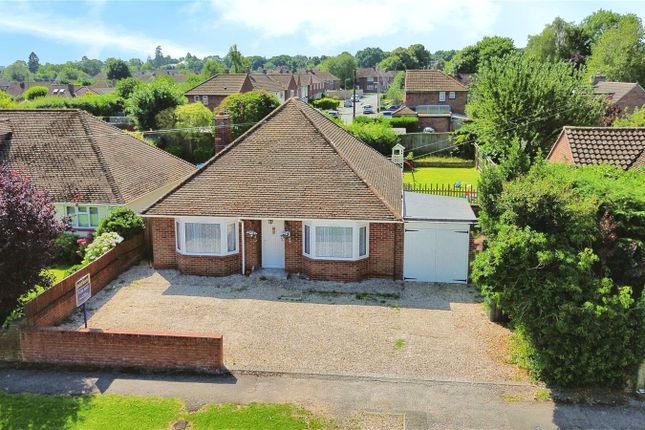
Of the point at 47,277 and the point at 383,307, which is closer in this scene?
the point at 47,277

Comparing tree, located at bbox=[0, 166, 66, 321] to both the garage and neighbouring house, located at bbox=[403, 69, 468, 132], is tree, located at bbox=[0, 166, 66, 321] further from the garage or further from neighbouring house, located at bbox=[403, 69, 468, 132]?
neighbouring house, located at bbox=[403, 69, 468, 132]

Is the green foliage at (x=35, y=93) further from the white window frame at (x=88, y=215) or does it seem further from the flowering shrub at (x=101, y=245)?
the flowering shrub at (x=101, y=245)

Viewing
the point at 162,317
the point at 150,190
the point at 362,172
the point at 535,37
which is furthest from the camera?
the point at 535,37

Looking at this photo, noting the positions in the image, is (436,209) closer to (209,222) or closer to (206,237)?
(209,222)

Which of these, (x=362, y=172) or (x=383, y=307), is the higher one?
(x=362, y=172)

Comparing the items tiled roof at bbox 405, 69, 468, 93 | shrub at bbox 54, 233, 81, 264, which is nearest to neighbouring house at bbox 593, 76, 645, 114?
tiled roof at bbox 405, 69, 468, 93

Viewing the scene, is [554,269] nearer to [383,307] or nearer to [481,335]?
[481,335]

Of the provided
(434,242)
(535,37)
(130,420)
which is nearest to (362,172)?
(434,242)
